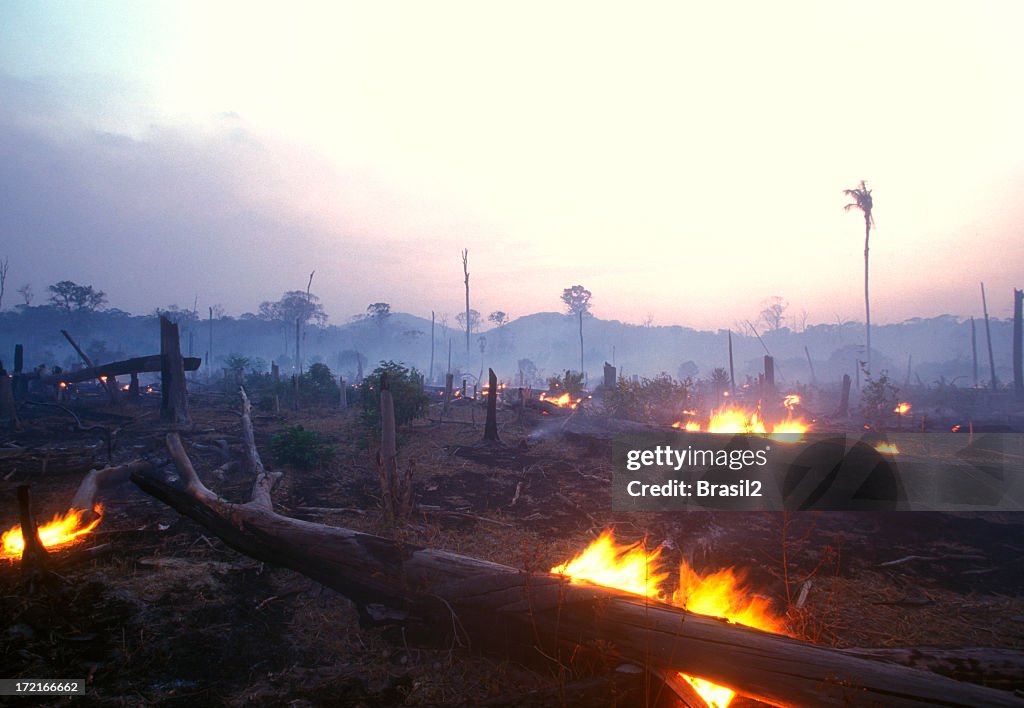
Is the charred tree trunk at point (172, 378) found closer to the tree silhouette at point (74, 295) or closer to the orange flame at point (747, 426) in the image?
the orange flame at point (747, 426)

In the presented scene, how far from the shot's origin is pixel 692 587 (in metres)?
5.31

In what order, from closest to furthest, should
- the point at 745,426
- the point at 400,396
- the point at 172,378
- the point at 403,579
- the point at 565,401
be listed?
the point at 403,579, the point at 745,426, the point at 400,396, the point at 172,378, the point at 565,401

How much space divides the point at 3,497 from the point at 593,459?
42.0 feet

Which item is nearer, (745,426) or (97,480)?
(97,480)

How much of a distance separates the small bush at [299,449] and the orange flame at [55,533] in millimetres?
4735

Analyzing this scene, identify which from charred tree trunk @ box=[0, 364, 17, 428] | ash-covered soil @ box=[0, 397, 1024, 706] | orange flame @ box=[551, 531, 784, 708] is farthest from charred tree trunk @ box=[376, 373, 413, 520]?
charred tree trunk @ box=[0, 364, 17, 428]

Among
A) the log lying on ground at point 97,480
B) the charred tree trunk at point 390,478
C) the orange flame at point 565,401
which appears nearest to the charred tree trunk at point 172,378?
the log lying on ground at point 97,480

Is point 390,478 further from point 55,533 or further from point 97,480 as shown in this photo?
point 97,480

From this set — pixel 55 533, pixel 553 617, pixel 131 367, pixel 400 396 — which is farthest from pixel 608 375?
pixel 55 533

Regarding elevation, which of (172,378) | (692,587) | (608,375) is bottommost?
(692,587)

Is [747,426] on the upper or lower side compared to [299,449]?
Answer: upper

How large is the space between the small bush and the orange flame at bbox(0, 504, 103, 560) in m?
4.73

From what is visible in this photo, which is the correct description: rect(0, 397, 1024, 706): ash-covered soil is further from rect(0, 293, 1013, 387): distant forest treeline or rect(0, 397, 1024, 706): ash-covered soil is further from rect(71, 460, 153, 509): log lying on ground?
rect(0, 293, 1013, 387): distant forest treeline

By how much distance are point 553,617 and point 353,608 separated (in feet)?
8.86
